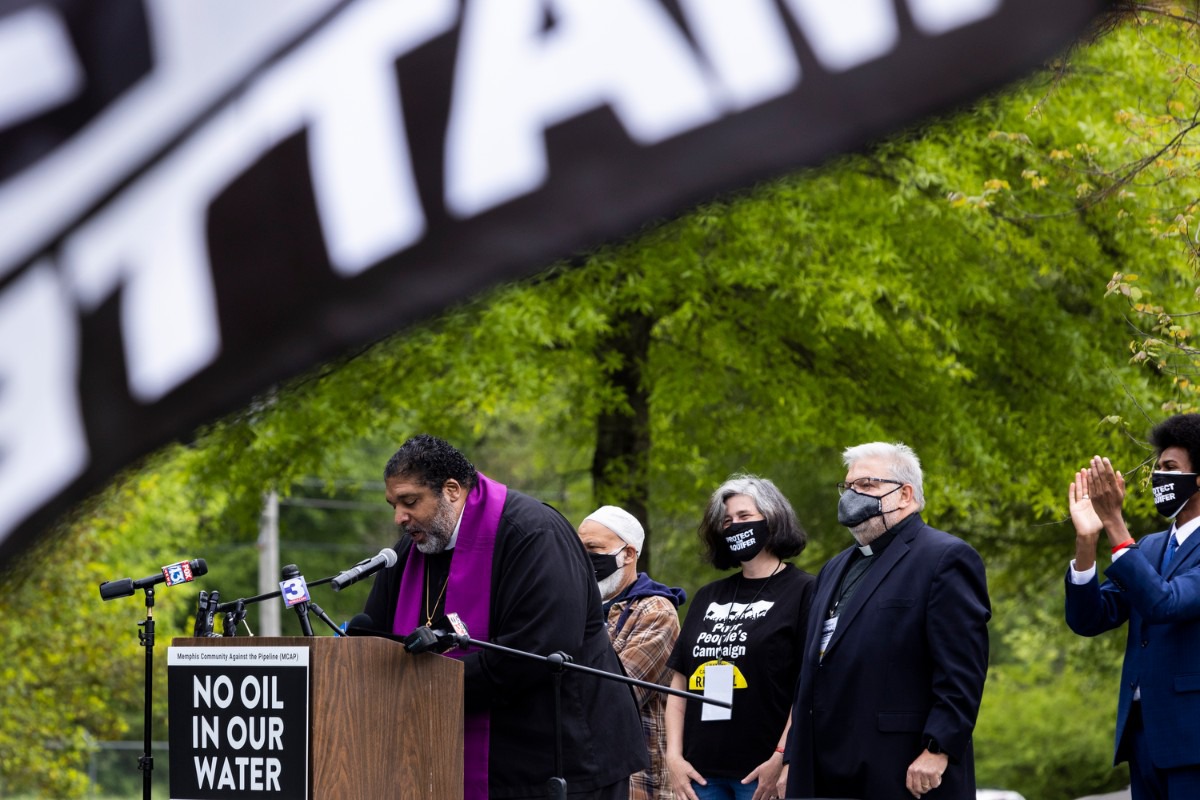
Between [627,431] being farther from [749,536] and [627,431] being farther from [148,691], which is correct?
[148,691]

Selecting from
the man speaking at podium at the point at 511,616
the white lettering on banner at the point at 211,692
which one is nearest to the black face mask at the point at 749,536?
the man speaking at podium at the point at 511,616

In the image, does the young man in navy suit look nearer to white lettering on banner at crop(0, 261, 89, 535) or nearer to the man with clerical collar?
the man with clerical collar

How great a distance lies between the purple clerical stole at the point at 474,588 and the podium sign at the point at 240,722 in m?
0.77

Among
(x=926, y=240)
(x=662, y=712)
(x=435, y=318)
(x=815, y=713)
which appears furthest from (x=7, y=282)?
(x=926, y=240)

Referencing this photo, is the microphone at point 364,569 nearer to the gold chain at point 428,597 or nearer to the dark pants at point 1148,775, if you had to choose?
the gold chain at point 428,597

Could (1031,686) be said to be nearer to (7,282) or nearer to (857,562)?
(857,562)

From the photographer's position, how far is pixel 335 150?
1.13 m

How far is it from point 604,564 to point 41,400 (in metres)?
6.18

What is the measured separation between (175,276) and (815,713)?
4531 millimetres

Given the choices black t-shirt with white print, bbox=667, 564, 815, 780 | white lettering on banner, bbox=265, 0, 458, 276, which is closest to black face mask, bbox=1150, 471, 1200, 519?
black t-shirt with white print, bbox=667, 564, 815, 780

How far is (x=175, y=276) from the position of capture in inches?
43.8

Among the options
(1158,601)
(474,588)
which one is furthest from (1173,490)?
(474,588)

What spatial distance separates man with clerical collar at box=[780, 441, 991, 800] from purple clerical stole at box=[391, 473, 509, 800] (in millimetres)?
1145

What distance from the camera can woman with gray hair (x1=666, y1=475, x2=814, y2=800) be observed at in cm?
614
